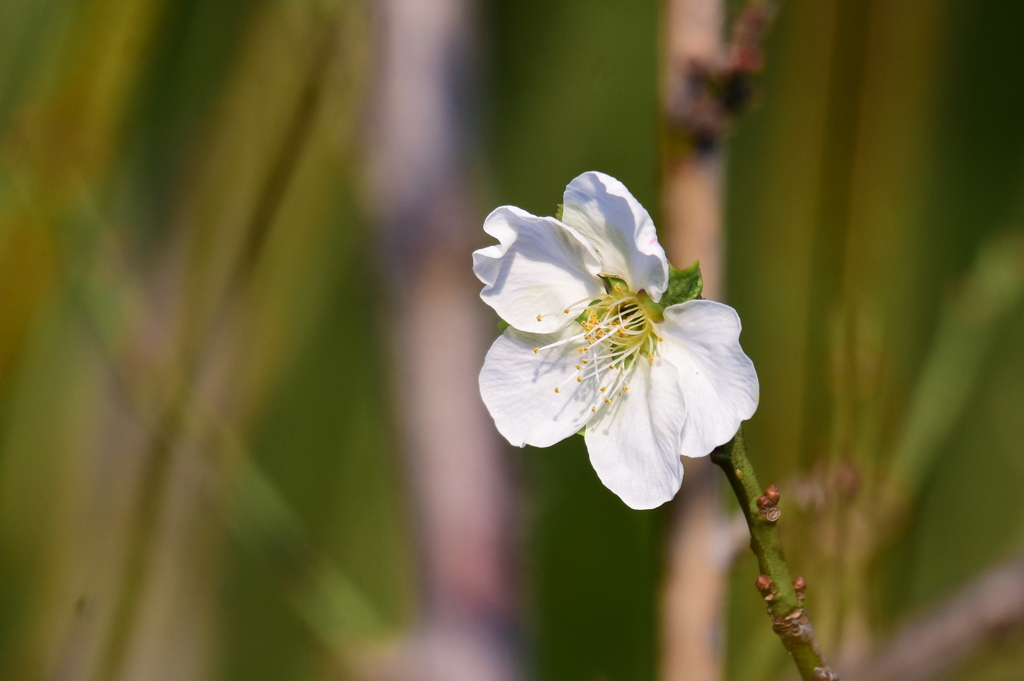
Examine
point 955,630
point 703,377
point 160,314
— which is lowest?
point 955,630

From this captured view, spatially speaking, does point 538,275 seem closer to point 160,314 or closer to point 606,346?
point 606,346

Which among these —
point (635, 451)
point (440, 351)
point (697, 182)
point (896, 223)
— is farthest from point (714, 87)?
point (896, 223)

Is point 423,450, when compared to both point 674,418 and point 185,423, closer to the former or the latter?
point 185,423

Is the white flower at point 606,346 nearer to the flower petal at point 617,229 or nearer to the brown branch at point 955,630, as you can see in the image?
the flower petal at point 617,229

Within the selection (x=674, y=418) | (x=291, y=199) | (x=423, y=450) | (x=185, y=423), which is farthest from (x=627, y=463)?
(x=291, y=199)

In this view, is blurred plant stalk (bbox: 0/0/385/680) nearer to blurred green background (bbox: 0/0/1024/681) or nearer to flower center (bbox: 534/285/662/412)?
blurred green background (bbox: 0/0/1024/681)

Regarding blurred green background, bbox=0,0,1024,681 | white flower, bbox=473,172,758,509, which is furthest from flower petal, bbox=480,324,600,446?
blurred green background, bbox=0,0,1024,681
